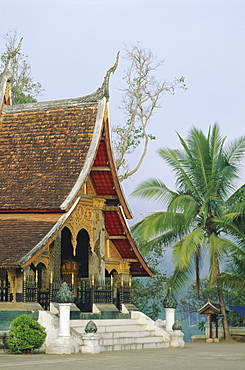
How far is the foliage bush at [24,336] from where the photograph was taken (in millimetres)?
14453

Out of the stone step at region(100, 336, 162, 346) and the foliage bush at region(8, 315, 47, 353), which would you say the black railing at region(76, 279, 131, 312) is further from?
the foliage bush at region(8, 315, 47, 353)

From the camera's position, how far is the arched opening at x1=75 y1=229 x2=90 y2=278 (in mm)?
20942

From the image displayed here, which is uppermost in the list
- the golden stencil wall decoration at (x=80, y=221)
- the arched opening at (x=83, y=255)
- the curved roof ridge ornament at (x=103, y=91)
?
the curved roof ridge ornament at (x=103, y=91)

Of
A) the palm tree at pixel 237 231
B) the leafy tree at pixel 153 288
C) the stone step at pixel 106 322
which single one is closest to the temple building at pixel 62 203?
the stone step at pixel 106 322

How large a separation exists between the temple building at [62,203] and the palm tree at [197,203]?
4843 mm

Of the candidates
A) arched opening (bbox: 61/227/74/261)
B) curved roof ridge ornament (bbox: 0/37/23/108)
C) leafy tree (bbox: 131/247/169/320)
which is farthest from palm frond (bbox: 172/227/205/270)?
curved roof ridge ornament (bbox: 0/37/23/108)

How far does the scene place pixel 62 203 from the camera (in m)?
16.8

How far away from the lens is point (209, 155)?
2645 cm

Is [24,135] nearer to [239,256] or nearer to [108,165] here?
[108,165]

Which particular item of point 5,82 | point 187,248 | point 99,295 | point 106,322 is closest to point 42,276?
point 99,295

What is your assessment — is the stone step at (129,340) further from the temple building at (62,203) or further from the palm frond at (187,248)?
the palm frond at (187,248)

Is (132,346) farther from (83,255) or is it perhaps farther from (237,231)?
(237,231)

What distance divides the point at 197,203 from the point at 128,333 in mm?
9313

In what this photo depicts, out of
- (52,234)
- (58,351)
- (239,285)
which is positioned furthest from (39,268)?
(239,285)
